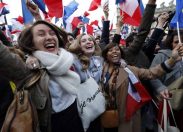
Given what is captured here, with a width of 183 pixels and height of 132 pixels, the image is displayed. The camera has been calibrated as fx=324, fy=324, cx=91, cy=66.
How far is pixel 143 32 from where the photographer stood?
145 inches

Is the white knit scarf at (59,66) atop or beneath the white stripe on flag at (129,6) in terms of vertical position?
beneath

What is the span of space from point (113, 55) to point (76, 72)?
2.59ft

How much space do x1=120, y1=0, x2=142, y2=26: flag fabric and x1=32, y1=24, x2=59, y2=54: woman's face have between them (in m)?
2.94

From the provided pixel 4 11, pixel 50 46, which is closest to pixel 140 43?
pixel 50 46

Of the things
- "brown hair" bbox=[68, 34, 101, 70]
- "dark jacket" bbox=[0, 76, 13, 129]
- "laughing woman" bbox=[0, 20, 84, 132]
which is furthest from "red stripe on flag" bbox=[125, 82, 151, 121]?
"dark jacket" bbox=[0, 76, 13, 129]

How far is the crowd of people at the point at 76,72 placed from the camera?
6.36 ft

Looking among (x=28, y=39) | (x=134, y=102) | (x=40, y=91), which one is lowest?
(x=134, y=102)

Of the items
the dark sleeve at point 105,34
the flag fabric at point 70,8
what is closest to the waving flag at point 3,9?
the flag fabric at point 70,8

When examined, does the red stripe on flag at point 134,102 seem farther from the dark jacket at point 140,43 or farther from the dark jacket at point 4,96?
the dark jacket at point 4,96

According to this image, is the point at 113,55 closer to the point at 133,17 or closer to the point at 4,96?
the point at 4,96

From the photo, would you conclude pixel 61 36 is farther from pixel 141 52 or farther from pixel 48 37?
pixel 141 52

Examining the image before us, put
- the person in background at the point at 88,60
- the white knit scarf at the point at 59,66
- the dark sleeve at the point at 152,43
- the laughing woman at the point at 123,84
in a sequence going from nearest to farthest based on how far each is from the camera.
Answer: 1. the white knit scarf at the point at 59,66
2. the person in background at the point at 88,60
3. the laughing woman at the point at 123,84
4. the dark sleeve at the point at 152,43

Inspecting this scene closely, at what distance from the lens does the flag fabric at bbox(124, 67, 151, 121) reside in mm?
3131

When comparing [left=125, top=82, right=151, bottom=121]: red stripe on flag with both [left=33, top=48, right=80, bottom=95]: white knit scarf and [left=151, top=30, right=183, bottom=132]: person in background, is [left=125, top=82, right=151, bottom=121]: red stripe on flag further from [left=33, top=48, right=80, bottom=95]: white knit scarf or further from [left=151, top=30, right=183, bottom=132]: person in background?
[left=33, top=48, right=80, bottom=95]: white knit scarf
